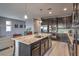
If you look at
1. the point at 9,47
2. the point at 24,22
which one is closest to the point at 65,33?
the point at 24,22

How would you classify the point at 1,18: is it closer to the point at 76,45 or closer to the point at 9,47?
the point at 9,47

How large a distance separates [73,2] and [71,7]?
103mm

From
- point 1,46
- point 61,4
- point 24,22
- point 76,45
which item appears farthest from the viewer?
point 24,22

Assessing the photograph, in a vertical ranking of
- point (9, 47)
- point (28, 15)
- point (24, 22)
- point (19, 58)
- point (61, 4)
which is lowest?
point (19, 58)

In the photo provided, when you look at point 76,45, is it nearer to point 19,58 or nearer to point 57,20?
point 57,20

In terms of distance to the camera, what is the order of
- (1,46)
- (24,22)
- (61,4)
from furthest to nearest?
(24,22), (1,46), (61,4)

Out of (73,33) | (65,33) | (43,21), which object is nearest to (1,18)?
(43,21)

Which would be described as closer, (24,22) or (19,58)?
(19,58)

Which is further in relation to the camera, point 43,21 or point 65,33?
point 43,21

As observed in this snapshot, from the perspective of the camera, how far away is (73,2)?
1610 mm

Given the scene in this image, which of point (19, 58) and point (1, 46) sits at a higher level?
point (1, 46)

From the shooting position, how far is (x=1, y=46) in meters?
1.81

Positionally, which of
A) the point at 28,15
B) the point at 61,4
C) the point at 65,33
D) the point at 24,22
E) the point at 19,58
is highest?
the point at 61,4

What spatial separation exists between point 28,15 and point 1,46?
2.77 feet
